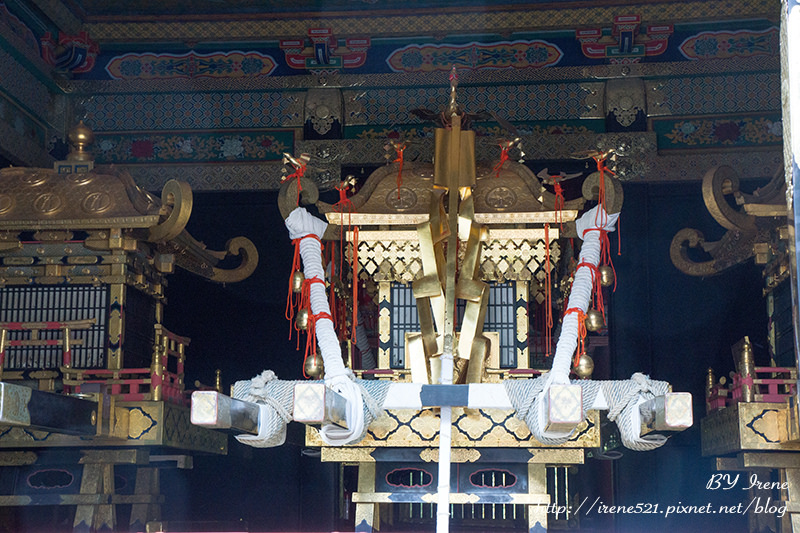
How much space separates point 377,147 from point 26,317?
8.99 ft

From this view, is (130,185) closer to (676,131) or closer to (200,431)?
(200,431)

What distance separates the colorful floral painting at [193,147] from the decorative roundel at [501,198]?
247cm

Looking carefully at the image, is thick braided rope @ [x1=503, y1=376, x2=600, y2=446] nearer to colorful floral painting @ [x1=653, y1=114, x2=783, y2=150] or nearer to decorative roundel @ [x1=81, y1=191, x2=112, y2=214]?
decorative roundel @ [x1=81, y1=191, x2=112, y2=214]

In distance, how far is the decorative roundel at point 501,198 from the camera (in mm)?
5824

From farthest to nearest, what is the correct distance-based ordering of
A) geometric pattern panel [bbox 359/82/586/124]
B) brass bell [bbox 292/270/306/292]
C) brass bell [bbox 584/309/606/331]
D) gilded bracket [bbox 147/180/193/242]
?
geometric pattern panel [bbox 359/82/586/124], gilded bracket [bbox 147/180/193/242], brass bell [bbox 292/270/306/292], brass bell [bbox 584/309/606/331]

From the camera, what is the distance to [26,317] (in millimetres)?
6527

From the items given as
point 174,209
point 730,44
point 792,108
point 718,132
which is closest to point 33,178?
point 174,209

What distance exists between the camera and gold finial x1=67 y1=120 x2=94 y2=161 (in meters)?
6.88

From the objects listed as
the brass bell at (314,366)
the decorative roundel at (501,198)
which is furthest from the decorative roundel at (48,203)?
the decorative roundel at (501,198)

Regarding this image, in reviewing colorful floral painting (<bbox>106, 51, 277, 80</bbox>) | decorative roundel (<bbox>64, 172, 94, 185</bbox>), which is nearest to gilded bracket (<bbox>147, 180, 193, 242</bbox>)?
decorative roundel (<bbox>64, 172, 94, 185</bbox>)

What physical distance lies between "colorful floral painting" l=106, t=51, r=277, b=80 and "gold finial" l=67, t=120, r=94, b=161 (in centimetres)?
124

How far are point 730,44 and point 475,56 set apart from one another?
1.84 meters

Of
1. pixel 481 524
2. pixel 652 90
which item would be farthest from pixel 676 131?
pixel 481 524

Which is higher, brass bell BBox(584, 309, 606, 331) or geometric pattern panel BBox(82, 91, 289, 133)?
geometric pattern panel BBox(82, 91, 289, 133)
